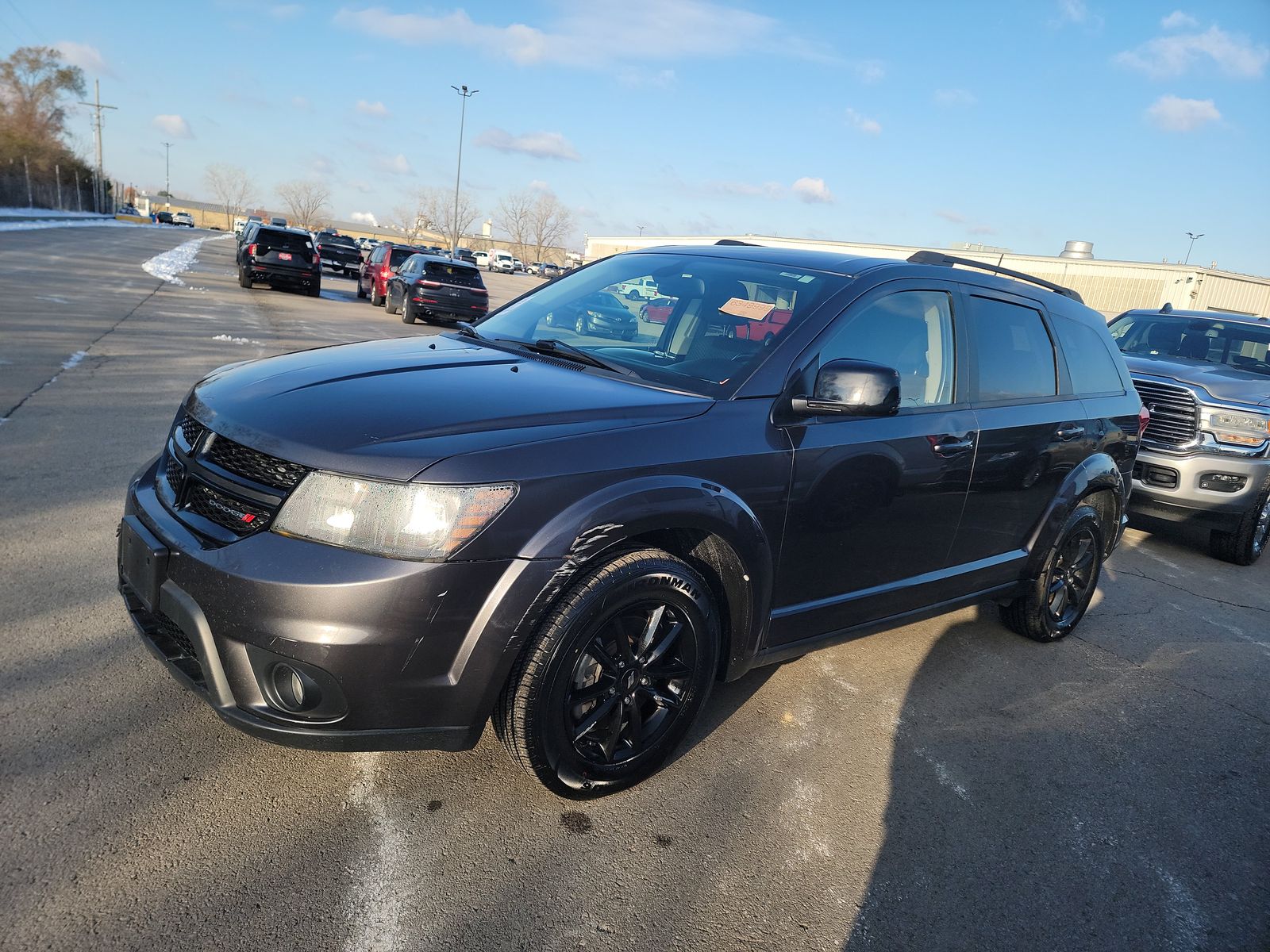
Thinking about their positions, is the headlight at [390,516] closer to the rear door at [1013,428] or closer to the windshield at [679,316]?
the windshield at [679,316]

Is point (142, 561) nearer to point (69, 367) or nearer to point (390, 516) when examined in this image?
point (390, 516)

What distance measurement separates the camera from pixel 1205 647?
16.0 feet

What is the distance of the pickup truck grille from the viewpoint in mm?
6699

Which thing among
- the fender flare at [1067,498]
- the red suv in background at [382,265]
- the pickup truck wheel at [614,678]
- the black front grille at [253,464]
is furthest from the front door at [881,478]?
the red suv in background at [382,265]

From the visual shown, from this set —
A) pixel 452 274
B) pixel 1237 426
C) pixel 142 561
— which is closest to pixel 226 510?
pixel 142 561

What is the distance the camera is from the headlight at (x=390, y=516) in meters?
2.21

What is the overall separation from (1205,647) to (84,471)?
6952 mm

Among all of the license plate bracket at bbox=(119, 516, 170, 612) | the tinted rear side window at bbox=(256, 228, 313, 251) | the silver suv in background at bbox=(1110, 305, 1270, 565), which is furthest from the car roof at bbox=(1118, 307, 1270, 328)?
the tinted rear side window at bbox=(256, 228, 313, 251)

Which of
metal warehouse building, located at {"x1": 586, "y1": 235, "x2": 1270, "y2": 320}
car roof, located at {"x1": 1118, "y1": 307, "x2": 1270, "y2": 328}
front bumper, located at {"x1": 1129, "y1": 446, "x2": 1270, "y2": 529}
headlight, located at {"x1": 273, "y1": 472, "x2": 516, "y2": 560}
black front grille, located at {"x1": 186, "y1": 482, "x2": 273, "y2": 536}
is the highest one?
metal warehouse building, located at {"x1": 586, "y1": 235, "x2": 1270, "y2": 320}

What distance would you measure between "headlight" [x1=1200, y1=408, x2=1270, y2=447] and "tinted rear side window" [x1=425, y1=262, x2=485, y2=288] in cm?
1485

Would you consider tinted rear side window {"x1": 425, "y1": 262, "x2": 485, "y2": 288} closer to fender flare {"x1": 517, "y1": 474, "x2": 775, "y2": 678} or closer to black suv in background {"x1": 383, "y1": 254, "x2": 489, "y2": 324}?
black suv in background {"x1": 383, "y1": 254, "x2": 489, "y2": 324}

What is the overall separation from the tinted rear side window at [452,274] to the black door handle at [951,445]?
1626cm

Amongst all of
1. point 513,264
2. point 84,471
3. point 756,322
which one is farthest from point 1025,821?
point 513,264

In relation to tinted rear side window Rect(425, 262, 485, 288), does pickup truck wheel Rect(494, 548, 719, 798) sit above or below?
below
